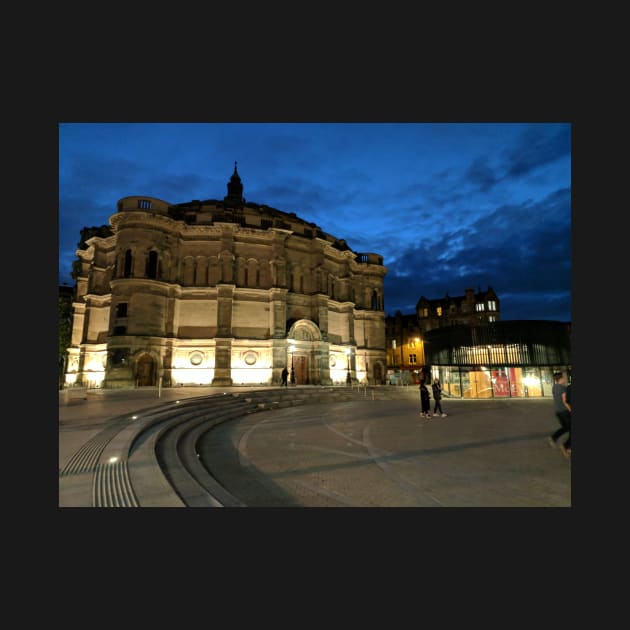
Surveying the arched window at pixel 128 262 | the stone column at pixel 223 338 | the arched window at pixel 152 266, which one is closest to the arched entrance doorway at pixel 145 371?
the stone column at pixel 223 338

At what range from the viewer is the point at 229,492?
5949 millimetres

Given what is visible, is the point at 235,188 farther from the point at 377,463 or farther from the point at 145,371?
the point at 377,463

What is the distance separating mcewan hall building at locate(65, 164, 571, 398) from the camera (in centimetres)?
2473

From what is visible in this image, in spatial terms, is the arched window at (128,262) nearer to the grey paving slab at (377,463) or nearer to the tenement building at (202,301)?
the tenement building at (202,301)

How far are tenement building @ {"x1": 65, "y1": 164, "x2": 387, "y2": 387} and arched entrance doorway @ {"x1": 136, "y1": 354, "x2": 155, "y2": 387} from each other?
0.08 m

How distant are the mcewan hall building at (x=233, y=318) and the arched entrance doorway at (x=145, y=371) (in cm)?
8

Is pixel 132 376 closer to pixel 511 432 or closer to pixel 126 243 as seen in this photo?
pixel 126 243

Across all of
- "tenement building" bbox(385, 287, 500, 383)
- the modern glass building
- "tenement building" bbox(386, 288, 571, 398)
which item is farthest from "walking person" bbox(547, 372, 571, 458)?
"tenement building" bbox(385, 287, 500, 383)

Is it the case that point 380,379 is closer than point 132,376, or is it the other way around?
point 132,376

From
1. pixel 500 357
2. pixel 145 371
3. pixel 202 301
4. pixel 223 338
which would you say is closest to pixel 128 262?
pixel 202 301

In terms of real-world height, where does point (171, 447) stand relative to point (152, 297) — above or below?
below

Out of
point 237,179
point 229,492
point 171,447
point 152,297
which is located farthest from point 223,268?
point 229,492

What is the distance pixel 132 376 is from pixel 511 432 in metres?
27.1

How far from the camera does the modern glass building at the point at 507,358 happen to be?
2359cm
